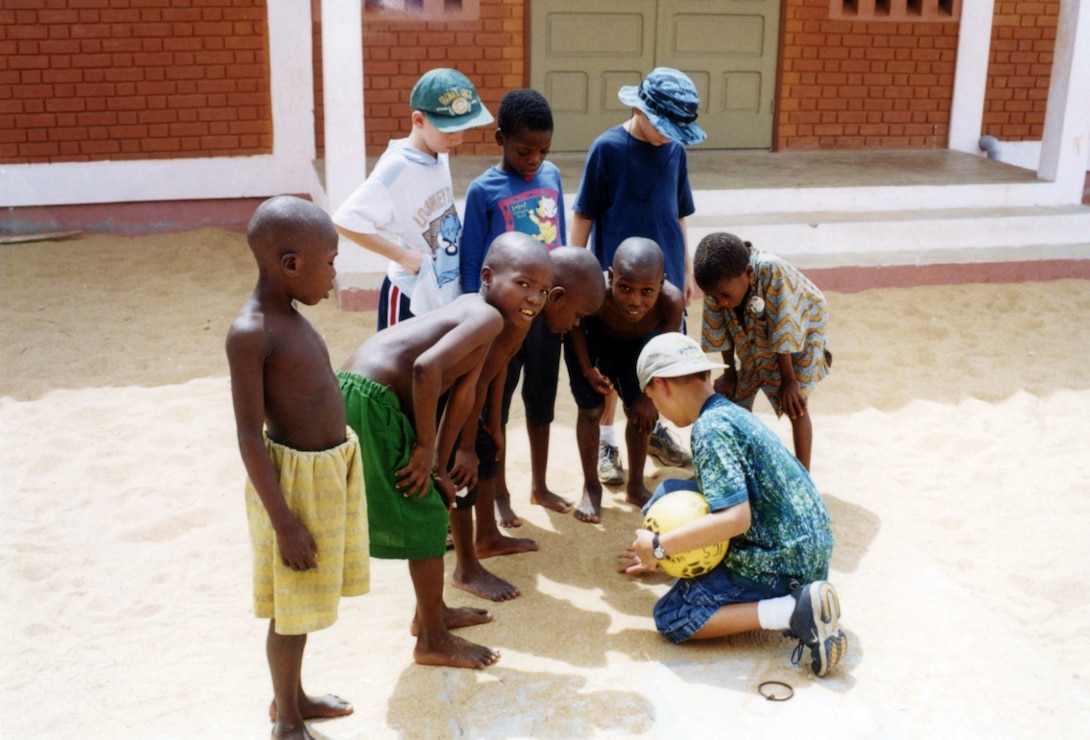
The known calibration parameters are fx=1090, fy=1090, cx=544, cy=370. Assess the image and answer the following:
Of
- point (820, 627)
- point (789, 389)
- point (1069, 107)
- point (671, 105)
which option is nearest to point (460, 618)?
point (820, 627)

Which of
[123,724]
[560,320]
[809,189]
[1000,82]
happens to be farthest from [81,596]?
[1000,82]

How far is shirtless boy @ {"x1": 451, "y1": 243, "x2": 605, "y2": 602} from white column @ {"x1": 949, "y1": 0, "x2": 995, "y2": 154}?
279 inches

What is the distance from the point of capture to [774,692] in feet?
10.6

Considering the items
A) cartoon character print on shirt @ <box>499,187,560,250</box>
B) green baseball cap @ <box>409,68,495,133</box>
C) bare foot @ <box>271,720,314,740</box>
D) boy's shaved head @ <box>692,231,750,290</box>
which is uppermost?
green baseball cap @ <box>409,68,495,133</box>

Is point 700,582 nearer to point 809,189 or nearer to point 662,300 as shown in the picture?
point 662,300

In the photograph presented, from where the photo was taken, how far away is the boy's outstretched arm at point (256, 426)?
106 inches

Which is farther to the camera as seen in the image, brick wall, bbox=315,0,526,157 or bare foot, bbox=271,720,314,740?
brick wall, bbox=315,0,526,157

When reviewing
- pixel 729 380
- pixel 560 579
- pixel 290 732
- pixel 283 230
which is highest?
pixel 283 230

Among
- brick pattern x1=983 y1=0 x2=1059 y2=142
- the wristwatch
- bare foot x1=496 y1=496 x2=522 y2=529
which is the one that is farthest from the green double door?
the wristwatch

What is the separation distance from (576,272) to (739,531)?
1.03 metres

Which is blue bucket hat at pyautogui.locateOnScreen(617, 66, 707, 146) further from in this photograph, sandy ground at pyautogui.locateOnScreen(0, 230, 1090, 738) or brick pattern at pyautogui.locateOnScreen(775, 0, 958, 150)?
brick pattern at pyautogui.locateOnScreen(775, 0, 958, 150)

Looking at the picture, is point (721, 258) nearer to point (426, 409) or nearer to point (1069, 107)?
point (426, 409)

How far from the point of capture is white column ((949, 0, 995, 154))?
375 inches

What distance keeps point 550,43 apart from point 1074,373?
4.76 m
